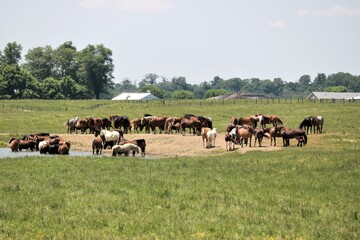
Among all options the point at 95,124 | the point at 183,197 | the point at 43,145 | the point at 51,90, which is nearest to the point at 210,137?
the point at 43,145

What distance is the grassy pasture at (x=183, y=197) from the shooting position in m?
15.2

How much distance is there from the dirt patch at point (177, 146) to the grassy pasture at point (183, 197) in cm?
408

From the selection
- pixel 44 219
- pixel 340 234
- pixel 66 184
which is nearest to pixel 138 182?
pixel 66 184

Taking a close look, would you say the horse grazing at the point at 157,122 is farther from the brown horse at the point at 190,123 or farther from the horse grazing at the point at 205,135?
the horse grazing at the point at 205,135

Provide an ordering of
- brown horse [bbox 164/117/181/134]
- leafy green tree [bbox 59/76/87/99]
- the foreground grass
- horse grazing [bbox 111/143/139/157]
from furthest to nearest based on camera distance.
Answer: leafy green tree [bbox 59/76/87/99]
brown horse [bbox 164/117/181/134]
horse grazing [bbox 111/143/139/157]
the foreground grass

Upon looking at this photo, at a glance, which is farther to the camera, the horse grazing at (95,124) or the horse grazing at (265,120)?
the horse grazing at (95,124)

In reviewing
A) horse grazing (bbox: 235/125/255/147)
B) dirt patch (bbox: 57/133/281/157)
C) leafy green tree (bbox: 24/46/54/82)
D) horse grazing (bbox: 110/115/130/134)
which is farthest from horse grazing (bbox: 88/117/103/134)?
leafy green tree (bbox: 24/46/54/82)

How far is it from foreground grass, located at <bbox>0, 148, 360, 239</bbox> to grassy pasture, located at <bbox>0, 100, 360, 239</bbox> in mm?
29

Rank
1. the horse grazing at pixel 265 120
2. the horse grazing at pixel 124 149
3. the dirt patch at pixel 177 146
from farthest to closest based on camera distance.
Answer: the horse grazing at pixel 265 120
the dirt patch at pixel 177 146
the horse grazing at pixel 124 149

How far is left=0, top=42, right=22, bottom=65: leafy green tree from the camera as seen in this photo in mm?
167250

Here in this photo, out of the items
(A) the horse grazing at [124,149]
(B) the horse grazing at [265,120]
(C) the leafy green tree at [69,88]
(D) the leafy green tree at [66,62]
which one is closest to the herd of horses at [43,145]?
(A) the horse grazing at [124,149]

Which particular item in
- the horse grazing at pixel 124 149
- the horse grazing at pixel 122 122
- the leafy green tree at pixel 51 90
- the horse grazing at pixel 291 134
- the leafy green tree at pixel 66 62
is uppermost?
the leafy green tree at pixel 66 62

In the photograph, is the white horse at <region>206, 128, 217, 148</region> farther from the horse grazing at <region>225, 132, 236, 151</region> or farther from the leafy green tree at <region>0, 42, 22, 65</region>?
the leafy green tree at <region>0, 42, 22, 65</region>

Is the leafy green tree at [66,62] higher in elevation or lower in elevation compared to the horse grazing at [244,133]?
higher
